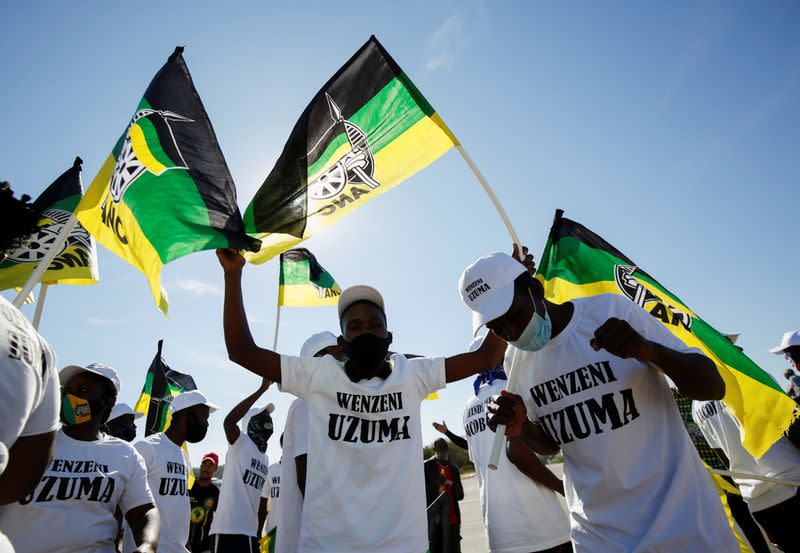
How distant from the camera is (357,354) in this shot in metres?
3.46

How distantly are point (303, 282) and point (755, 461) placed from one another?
18.3ft

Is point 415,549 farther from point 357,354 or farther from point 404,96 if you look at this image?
point 404,96

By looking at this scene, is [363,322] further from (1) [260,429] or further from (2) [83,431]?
(1) [260,429]

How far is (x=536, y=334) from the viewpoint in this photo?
278 centimetres

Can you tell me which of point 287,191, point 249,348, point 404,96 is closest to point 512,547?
point 249,348

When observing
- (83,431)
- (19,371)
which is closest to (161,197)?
(83,431)

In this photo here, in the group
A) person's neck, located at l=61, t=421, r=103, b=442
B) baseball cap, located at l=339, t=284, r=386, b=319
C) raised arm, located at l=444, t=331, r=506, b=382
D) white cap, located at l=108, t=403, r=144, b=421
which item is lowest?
person's neck, located at l=61, t=421, r=103, b=442

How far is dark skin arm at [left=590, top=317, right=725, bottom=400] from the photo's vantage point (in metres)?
2.26

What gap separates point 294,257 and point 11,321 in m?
6.07

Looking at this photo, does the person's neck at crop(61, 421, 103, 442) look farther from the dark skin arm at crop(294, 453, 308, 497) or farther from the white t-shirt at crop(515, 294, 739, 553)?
the white t-shirt at crop(515, 294, 739, 553)

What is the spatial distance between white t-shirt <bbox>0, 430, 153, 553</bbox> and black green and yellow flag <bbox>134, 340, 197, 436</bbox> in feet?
21.1

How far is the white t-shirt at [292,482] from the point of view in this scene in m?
3.56

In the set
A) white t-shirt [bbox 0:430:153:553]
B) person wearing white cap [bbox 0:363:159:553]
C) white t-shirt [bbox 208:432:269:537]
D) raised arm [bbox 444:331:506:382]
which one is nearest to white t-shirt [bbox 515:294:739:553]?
raised arm [bbox 444:331:506:382]

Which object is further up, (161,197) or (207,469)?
(161,197)
